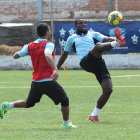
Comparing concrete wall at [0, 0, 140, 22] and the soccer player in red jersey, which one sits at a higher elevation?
the soccer player in red jersey

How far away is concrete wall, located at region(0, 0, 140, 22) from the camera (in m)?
32.0

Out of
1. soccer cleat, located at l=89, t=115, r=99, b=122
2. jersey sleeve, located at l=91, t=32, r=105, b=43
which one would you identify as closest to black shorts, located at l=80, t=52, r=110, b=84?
jersey sleeve, located at l=91, t=32, r=105, b=43

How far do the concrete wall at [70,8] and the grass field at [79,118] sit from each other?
50.9 feet

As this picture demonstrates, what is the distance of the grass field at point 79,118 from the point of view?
26.7ft

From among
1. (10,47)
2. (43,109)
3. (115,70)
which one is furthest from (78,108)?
(10,47)

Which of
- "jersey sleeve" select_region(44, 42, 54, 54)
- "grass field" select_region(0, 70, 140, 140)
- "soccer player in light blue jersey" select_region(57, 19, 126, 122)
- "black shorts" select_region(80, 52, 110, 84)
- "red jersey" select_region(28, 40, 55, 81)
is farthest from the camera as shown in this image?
"black shorts" select_region(80, 52, 110, 84)

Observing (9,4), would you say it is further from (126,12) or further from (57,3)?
(126,12)

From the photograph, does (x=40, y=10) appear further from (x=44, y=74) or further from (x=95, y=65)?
(x=44, y=74)

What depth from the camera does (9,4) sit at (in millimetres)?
32344

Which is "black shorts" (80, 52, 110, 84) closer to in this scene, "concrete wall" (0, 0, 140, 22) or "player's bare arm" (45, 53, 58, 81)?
"player's bare arm" (45, 53, 58, 81)

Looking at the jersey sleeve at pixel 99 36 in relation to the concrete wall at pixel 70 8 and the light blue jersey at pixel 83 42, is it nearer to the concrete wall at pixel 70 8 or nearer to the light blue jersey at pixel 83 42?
the light blue jersey at pixel 83 42

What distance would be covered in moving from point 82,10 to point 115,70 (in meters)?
7.68

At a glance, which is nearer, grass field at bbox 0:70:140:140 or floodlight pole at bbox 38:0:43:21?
grass field at bbox 0:70:140:140

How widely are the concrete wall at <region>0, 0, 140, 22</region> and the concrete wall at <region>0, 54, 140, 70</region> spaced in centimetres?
597
